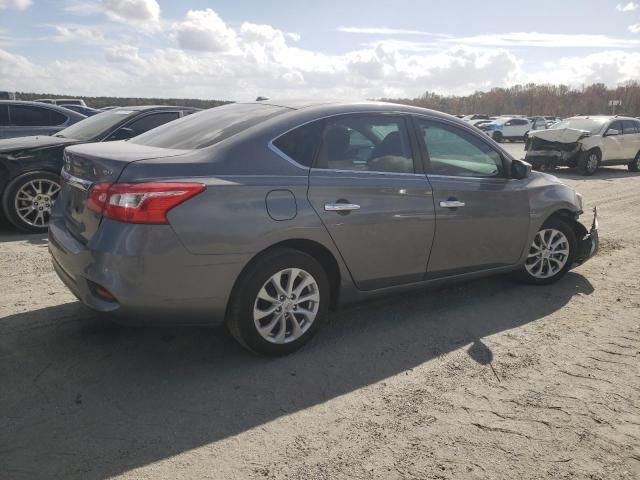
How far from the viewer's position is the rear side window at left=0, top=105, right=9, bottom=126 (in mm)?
8688

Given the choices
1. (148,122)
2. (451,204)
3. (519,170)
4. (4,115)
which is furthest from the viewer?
(4,115)

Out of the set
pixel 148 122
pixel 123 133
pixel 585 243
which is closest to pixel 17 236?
pixel 123 133

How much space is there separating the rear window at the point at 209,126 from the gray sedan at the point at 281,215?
0.02m

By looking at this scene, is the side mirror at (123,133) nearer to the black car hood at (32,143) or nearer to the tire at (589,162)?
the black car hood at (32,143)

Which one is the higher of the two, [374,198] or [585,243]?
[374,198]

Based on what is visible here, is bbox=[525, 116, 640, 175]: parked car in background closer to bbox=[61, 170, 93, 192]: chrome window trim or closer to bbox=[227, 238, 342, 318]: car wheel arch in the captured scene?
bbox=[227, 238, 342, 318]: car wheel arch

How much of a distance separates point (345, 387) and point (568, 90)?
10111 centimetres

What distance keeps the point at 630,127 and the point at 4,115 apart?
16.0 metres

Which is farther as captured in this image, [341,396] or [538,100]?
[538,100]

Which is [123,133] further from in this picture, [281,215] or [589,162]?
[589,162]

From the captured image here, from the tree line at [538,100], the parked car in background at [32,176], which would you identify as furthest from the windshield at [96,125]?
the tree line at [538,100]

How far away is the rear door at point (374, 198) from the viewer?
362 centimetres

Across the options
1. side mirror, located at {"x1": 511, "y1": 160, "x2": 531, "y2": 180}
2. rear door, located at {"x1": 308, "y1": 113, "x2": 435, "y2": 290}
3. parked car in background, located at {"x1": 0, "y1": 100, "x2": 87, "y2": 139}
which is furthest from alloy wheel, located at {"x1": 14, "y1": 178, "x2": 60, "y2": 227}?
side mirror, located at {"x1": 511, "y1": 160, "x2": 531, "y2": 180}

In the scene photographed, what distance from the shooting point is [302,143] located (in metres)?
3.60
